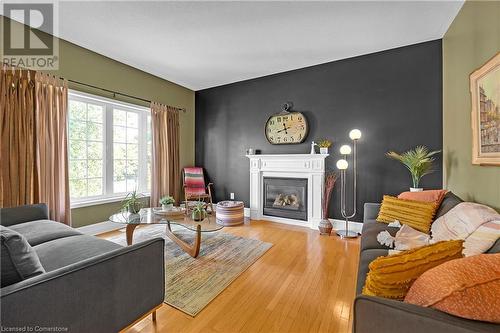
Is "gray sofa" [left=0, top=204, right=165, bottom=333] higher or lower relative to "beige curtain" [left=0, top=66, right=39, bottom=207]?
lower

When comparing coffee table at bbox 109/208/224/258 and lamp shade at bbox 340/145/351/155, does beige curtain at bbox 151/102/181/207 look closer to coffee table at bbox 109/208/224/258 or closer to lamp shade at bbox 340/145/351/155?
coffee table at bbox 109/208/224/258

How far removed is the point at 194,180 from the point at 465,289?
4449 mm

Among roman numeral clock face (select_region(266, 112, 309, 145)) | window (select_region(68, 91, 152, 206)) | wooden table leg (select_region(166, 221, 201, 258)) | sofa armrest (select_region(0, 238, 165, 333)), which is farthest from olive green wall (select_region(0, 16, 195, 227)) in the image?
sofa armrest (select_region(0, 238, 165, 333))

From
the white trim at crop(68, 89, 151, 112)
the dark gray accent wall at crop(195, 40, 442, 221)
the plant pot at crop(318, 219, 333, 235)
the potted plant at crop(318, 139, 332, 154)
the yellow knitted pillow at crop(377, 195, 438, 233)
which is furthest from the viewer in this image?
the potted plant at crop(318, 139, 332, 154)

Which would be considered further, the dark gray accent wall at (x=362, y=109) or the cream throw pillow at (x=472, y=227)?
the dark gray accent wall at (x=362, y=109)

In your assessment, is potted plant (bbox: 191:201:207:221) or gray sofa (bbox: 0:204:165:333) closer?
gray sofa (bbox: 0:204:165:333)

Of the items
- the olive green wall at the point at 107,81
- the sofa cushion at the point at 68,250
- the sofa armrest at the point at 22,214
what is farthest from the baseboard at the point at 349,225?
the sofa armrest at the point at 22,214

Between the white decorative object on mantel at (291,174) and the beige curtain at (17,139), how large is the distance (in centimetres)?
313

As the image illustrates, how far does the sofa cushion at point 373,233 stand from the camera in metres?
1.83

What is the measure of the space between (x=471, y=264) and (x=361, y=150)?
288 centimetres

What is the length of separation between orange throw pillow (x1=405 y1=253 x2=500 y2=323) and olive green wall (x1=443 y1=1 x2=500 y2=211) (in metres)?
1.43

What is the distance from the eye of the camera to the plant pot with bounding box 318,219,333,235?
3.42m

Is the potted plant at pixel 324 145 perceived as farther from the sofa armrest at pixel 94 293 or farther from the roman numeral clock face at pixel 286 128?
the sofa armrest at pixel 94 293

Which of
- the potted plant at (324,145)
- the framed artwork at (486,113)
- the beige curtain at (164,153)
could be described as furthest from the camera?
the beige curtain at (164,153)
